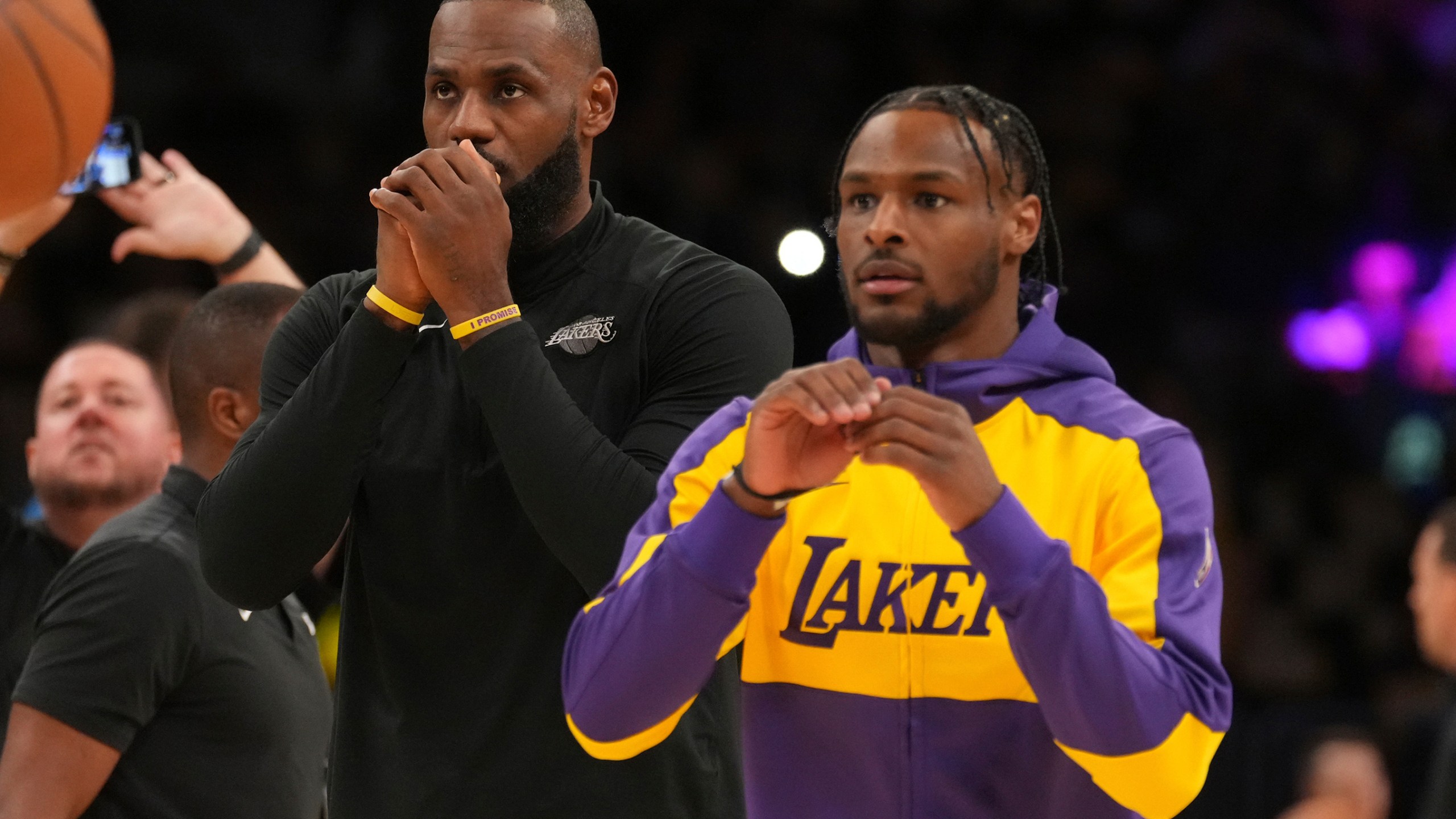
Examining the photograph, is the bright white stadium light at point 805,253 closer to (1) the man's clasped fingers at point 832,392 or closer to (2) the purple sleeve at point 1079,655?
(1) the man's clasped fingers at point 832,392

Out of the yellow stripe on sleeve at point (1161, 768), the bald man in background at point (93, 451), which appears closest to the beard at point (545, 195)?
the yellow stripe on sleeve at point (1161, 768)

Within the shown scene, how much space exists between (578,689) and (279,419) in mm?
640

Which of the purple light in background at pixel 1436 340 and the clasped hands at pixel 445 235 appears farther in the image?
the purple light in background at pixel 1436 340

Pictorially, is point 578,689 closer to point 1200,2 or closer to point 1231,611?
point 1231,611

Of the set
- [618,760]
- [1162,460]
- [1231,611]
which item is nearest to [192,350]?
[618,760]

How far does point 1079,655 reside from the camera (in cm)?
200

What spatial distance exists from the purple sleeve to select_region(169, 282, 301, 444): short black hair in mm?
1999

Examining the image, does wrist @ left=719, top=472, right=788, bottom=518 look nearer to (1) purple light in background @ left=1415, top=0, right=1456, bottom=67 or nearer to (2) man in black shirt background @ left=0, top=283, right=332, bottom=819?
(2) man in black shirt background @ left=0, top=283, right=332, bottom=819

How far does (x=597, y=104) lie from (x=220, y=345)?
1176 mm

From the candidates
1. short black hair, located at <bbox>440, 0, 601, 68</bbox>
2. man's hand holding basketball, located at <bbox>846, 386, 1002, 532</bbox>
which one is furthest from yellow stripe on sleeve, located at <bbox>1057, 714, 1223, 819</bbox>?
short black hair, located at <bbox>440, 0, 601, 68</bbox>

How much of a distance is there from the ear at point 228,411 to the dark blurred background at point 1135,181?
4.19 m

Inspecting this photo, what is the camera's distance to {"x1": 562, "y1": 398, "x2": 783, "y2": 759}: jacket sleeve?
2.13 m

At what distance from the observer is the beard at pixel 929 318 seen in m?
2.35

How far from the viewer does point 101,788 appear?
3195 millimetres
